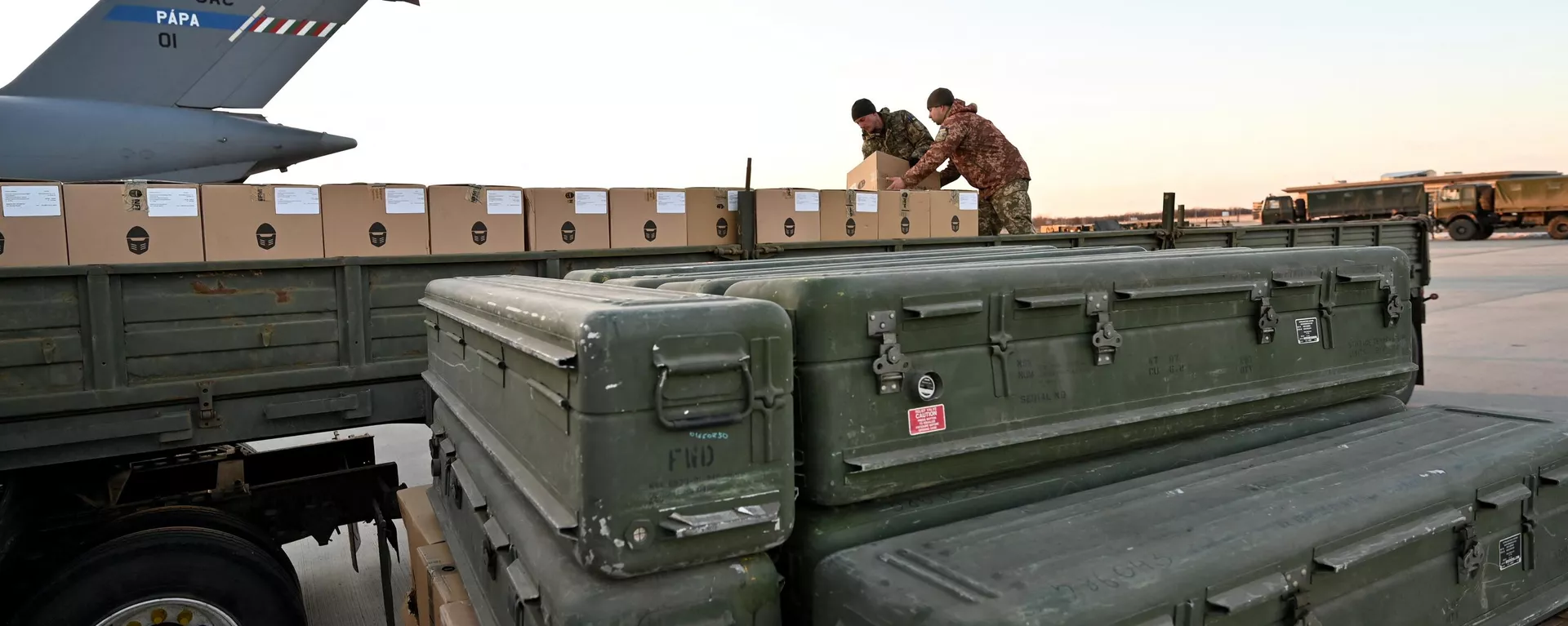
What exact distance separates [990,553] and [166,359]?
3455 millimetres

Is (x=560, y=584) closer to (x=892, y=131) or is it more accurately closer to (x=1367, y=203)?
(x=892, y=131)

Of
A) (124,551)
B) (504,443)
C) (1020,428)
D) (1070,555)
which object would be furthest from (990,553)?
(124,551)

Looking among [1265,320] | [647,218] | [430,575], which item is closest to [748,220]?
[647,218]

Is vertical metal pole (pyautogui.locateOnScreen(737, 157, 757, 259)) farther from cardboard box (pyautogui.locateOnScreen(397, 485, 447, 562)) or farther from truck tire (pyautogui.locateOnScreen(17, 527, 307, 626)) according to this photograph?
truck tire (pyautogui.locateOnScreen(17, 527, 307, 626))

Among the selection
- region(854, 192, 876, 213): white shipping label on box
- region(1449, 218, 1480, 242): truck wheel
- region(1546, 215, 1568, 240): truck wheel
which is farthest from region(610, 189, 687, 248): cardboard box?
region(1449, 218, 1480, 242): truck wheel

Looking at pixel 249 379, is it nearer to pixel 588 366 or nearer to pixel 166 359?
pixel 166 359

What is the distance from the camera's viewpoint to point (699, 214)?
5.19m

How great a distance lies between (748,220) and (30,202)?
3.23m

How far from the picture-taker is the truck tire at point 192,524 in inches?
137

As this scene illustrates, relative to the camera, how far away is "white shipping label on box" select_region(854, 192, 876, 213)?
568 cm

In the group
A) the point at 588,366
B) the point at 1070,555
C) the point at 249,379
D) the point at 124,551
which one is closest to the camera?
the point at 588,366

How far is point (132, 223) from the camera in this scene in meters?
3.67

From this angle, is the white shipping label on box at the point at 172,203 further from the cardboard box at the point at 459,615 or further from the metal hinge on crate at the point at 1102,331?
the metal hinge on crate at the point at 1102,331

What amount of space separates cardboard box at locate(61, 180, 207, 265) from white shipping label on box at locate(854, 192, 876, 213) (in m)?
3.47
